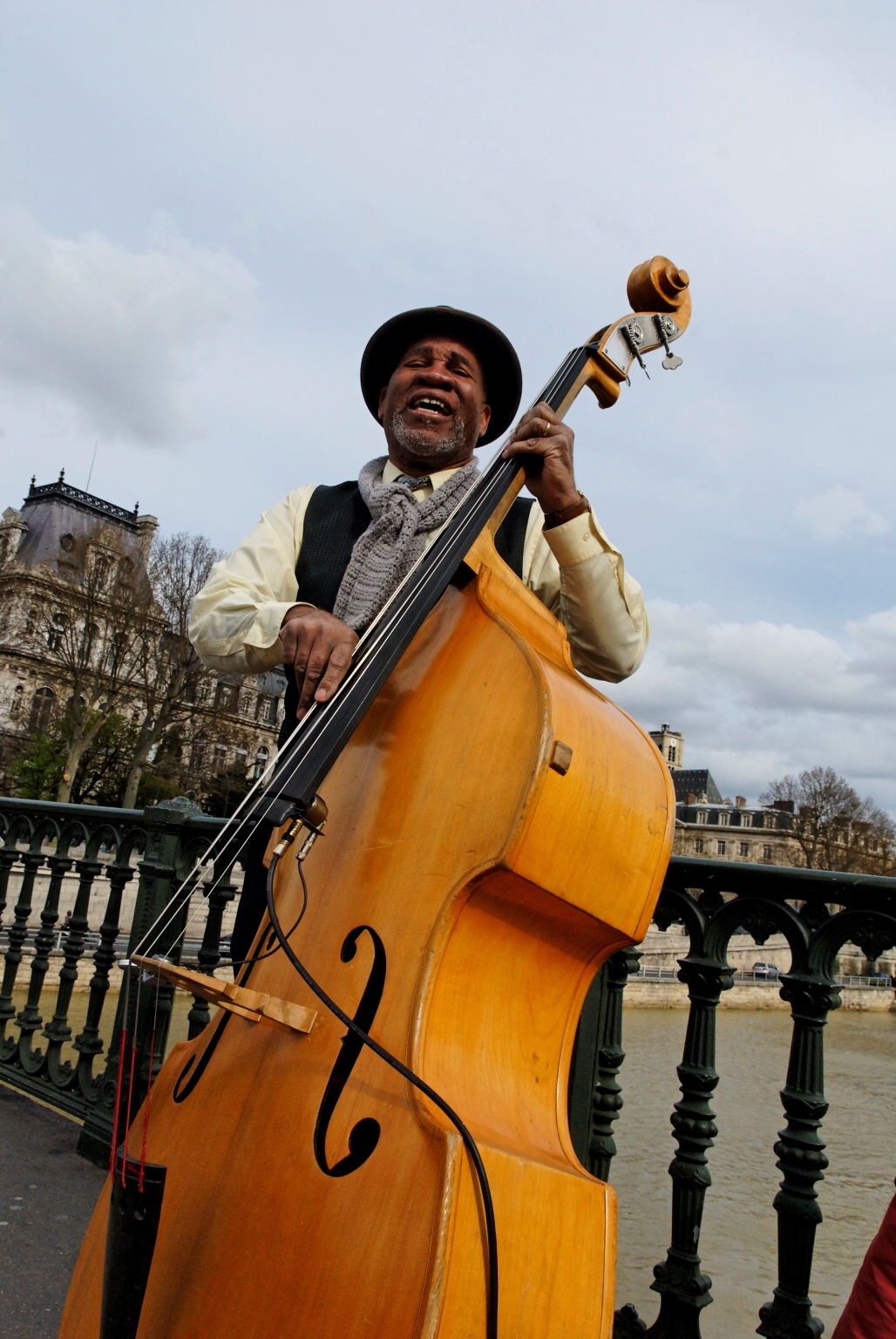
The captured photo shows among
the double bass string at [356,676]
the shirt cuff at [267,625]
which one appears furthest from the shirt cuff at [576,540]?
the shirt cuff at [267,625]

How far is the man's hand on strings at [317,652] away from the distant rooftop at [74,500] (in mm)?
41407

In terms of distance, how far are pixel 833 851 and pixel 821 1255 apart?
1810 inches

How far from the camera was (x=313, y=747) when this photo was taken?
1.55 meters

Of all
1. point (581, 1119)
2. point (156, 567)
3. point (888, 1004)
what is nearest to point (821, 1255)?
point (581, 1119)

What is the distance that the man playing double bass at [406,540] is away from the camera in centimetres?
203

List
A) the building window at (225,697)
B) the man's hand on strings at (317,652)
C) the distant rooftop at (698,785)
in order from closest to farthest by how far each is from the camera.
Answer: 1. the man's hand on strings at (317,652)
2. the building window at (225,697)
3. the distant rooftop at (698,785)

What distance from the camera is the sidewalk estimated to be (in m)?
2.12

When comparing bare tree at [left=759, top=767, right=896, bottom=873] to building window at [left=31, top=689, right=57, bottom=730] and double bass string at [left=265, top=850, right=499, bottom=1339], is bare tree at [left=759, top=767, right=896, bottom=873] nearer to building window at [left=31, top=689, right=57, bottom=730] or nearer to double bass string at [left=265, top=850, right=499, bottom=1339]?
building window at [left=31, top=689, right=57, bottom=730]

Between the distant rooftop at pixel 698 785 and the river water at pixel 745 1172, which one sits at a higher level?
the distant rooftop at pixel 698 785

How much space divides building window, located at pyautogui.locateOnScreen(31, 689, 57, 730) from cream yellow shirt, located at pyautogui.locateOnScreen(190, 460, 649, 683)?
3029 centimetres

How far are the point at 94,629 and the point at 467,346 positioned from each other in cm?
2735

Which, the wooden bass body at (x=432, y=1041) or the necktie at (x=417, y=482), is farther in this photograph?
the necktie at (x=417, y=482)

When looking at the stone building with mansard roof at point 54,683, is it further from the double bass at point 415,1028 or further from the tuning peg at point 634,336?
the double bass at point 415,1028

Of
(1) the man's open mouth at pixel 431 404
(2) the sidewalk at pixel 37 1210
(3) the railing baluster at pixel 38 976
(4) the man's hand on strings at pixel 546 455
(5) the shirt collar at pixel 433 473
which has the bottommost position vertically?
(2) the sidewalk at pixel 37 1210
